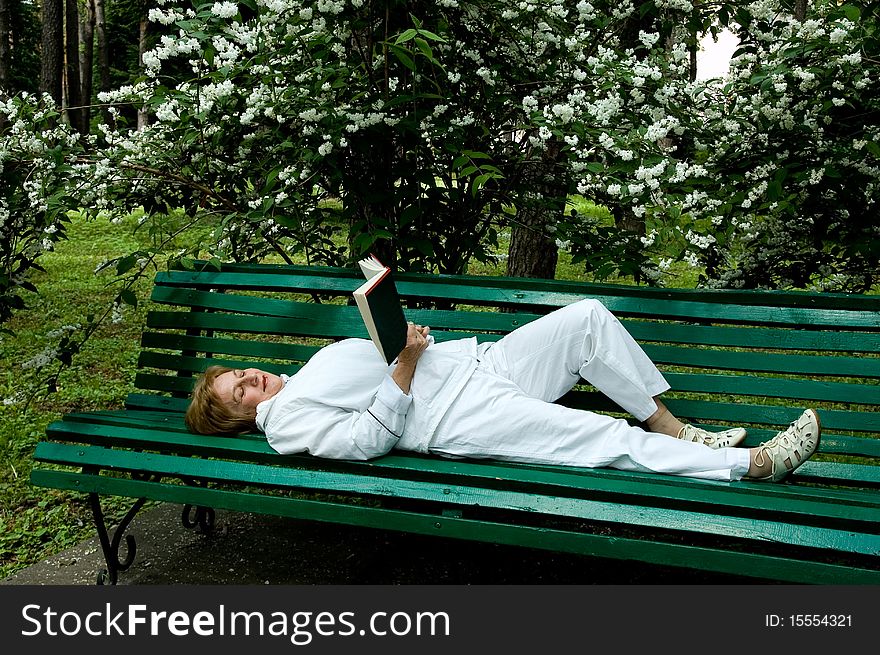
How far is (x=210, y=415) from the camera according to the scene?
3479mm

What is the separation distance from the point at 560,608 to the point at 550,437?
0.61 meters

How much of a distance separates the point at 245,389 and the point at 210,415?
0.16 m

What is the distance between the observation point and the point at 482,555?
3.89 metres

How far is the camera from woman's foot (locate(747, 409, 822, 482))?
9.66 ft

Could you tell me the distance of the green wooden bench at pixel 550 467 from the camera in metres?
2.55

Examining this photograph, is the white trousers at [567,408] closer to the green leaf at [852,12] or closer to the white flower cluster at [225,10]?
the green leaf at [852,12]

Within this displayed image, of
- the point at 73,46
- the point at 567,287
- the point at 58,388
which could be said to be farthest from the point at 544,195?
the point at 73,46

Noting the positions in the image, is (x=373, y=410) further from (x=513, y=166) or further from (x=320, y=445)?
(x=513, y=166)

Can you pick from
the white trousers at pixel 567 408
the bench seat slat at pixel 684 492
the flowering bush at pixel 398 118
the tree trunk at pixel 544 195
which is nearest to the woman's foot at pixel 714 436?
the white trousers at pixel 567 408

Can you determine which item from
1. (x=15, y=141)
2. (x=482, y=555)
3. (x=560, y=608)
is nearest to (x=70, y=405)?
(x=15, y=141)

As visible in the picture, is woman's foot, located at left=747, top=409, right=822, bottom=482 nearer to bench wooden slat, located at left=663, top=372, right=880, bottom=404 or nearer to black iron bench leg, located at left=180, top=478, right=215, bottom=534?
bench wooden slat, located at left=663, top=372, right=880, bottom=404

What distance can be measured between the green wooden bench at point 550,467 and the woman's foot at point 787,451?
0.08 m

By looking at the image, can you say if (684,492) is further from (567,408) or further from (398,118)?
(398,118)

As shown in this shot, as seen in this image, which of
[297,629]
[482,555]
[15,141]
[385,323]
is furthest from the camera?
[15,141]
